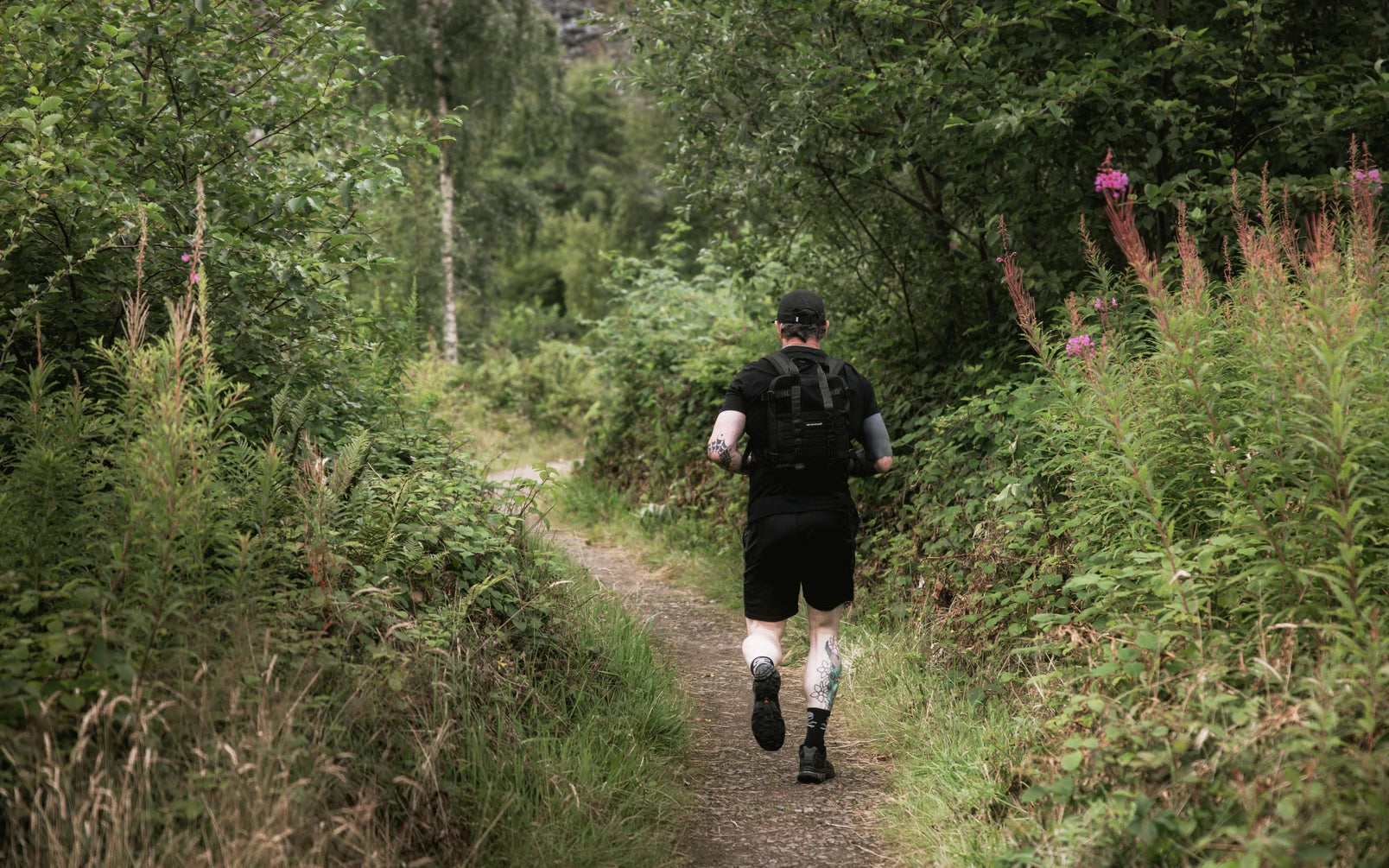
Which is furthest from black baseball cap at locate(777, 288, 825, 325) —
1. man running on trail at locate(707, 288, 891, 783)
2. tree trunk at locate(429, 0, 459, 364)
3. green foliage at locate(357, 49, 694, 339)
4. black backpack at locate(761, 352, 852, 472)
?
tree trunk at locate(429, 0, 459, 364)

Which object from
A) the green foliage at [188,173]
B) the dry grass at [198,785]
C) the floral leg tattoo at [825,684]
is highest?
the green foliage at [188,173]

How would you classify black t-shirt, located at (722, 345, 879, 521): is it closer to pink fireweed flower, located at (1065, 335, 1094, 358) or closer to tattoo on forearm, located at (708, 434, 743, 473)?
tattoo on forearm, located at (708, 434, 743, 473)

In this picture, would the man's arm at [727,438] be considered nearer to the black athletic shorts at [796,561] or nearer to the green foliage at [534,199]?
the black athletic shorts at [796,561]

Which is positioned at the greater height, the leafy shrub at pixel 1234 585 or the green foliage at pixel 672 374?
the leafy shrub at pixel 1234 585

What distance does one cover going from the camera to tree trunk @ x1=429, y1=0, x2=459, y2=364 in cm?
2045

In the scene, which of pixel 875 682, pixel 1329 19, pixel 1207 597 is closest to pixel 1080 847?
pixel 1207 597

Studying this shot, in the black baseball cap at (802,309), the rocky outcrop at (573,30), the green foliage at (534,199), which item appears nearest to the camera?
the black baseball cap at (802,309)

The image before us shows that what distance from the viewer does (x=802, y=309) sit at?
448 cm

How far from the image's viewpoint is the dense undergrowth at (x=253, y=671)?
8.70ft

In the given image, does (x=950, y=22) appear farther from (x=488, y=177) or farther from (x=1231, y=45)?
(x=488, y=177)

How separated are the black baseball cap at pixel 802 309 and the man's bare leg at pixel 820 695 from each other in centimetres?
134

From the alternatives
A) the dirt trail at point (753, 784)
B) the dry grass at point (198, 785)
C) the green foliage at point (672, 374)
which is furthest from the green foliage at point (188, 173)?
the green foliage at point (672, 374)

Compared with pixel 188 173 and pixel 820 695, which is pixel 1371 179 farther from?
pixel 188 173

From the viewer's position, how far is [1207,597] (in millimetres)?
3225
